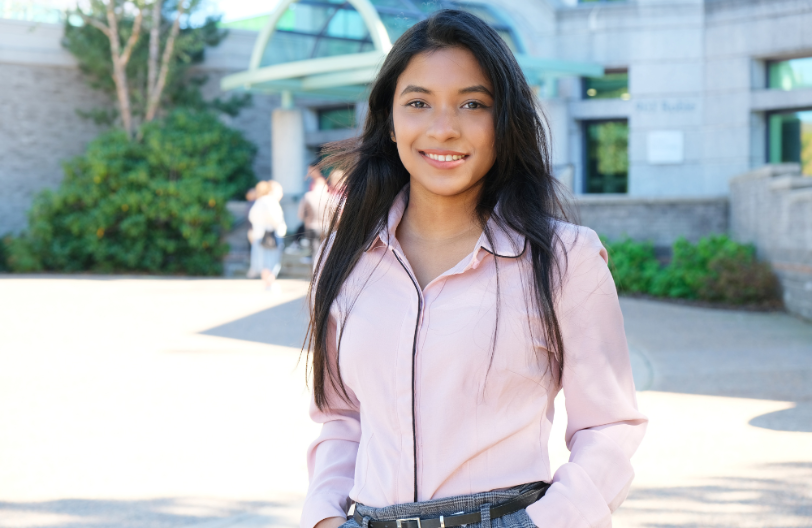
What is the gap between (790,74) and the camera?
1781 centimetres

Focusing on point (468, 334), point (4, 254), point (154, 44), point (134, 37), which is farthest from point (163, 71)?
point (468, 334)

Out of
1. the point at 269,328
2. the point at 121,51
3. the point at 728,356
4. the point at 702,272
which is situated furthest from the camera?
the point at 121,51

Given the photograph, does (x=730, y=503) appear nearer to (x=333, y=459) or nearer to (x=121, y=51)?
(x=333, y=459)

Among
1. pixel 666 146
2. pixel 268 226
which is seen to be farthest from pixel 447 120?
pixel 666 146

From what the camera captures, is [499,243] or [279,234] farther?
[279,234]

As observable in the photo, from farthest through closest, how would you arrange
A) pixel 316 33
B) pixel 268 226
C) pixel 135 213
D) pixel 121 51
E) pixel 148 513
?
pixel 121 51 < pixel 316 33 < pixel 135 213 < pixel 268 226 < pixel 148 513

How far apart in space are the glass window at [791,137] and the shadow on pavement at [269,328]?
1191 cm

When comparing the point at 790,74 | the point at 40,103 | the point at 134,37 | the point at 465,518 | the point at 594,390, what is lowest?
the point at 465,518

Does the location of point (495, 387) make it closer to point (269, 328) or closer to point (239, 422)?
point (239, 422)

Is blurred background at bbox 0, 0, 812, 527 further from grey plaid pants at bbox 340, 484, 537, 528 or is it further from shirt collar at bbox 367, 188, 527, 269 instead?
grey plaid pants at bbox 340, 484, 537, 528

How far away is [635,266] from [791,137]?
6.03m

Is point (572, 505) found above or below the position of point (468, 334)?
below

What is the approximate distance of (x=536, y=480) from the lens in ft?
5.88

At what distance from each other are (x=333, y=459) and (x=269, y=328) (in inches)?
329
